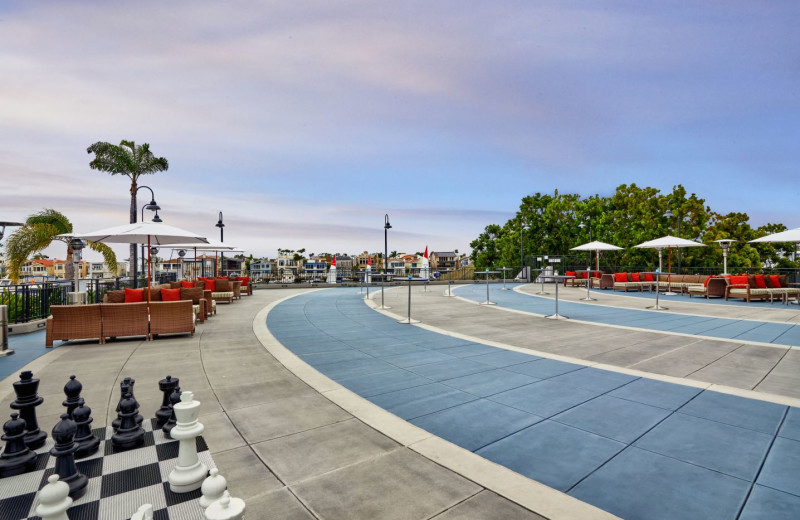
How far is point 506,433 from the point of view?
11.3ft

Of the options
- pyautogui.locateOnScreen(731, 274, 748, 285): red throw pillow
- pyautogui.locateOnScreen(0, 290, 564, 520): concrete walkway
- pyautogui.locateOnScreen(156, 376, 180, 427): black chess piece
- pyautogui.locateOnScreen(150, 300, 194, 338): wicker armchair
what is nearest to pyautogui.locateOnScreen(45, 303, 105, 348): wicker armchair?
pyautogui.locateOnScreen(150, 300, 194, 338): wicker armchair

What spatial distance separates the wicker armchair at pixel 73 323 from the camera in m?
7.45

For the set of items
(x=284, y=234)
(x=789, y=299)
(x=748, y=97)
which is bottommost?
(x=789, y=299)

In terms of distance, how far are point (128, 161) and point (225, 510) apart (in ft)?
109

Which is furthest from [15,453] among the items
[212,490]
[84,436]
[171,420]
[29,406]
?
[212,490]

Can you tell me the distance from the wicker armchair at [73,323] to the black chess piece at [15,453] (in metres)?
6.19

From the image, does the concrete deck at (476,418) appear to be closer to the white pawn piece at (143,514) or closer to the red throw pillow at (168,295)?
the white pawn piece at (143,514)

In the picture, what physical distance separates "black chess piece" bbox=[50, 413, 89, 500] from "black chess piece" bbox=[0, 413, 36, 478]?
1.95 feet

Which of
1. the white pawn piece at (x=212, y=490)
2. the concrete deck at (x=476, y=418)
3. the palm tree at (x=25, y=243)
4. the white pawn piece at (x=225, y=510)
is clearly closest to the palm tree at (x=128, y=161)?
the palm tree at (x=25, y=243)

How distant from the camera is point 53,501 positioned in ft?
5.74

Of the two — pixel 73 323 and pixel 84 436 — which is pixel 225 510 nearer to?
pixel 84 436

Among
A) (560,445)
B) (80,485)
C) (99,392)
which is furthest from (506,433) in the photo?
(99,392)

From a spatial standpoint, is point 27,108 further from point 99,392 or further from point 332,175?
point 332,175

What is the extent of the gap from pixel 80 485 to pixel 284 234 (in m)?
72.5
